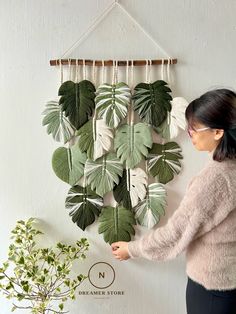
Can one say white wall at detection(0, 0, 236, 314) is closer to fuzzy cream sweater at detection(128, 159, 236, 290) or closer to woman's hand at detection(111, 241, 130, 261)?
woman's hand at detection(111, 241, 130, 261)

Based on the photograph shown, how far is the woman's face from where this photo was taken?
1.05m

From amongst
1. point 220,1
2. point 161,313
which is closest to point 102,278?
point 161,313

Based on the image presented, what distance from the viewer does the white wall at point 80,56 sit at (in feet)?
4.54

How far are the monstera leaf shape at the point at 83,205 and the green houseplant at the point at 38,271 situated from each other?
0.25 feet

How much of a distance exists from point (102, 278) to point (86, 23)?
102cm

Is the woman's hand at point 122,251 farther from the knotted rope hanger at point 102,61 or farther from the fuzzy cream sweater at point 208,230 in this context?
the knotted rope hanger at point 102,61

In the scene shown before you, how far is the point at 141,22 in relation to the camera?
4.57 ft

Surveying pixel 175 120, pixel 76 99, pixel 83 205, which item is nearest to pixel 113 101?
pixel 76 99

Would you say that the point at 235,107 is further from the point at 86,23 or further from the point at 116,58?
the point at 86,23

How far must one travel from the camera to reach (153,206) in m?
1.39

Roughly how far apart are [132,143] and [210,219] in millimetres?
468

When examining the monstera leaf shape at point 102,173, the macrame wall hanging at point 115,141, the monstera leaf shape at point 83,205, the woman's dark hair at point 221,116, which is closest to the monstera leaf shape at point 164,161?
the macrame wall hanging at point 115,141

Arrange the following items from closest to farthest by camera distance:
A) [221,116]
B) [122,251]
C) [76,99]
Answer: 1. [221,116]
2. [122,251]
3. [76,99]

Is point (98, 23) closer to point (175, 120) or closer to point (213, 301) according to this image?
point (175, 120)
